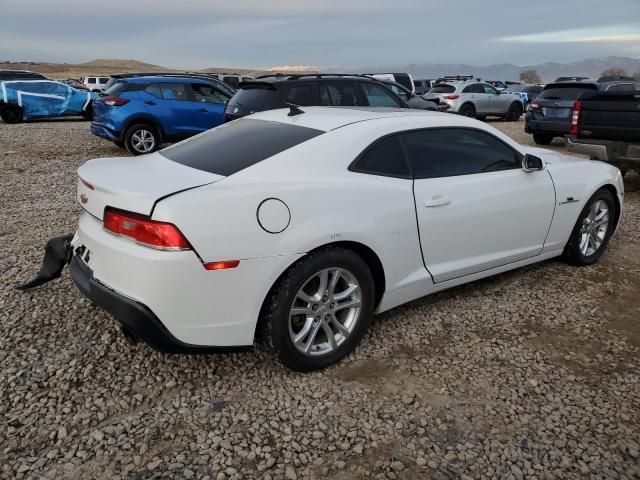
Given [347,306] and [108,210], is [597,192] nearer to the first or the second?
[347,306]

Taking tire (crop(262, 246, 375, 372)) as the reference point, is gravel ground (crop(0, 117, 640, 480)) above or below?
below

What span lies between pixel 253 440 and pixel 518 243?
100 inches

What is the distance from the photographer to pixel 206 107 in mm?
10828

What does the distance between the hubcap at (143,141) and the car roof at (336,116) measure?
703cm

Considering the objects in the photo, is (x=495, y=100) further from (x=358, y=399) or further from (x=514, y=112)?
(x=358, y=399)

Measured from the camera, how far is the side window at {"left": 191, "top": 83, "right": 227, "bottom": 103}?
10898 mm

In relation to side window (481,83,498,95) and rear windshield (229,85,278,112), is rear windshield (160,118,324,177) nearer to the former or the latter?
rear windshield (229,85,278,112)

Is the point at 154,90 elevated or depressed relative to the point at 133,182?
elevated

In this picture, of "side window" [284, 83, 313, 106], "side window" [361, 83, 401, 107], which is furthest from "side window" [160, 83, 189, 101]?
"side window" [361, 83, 401, 107]

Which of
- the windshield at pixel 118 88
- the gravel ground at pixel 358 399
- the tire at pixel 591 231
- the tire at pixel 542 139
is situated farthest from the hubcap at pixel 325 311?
the tire at pixel 542 139

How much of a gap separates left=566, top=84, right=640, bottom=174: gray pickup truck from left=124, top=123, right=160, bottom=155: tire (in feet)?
24.4

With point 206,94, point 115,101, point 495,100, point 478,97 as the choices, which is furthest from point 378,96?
point 495,100

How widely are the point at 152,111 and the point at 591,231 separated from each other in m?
8.28

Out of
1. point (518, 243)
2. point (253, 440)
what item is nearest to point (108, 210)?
point (253, 440)
